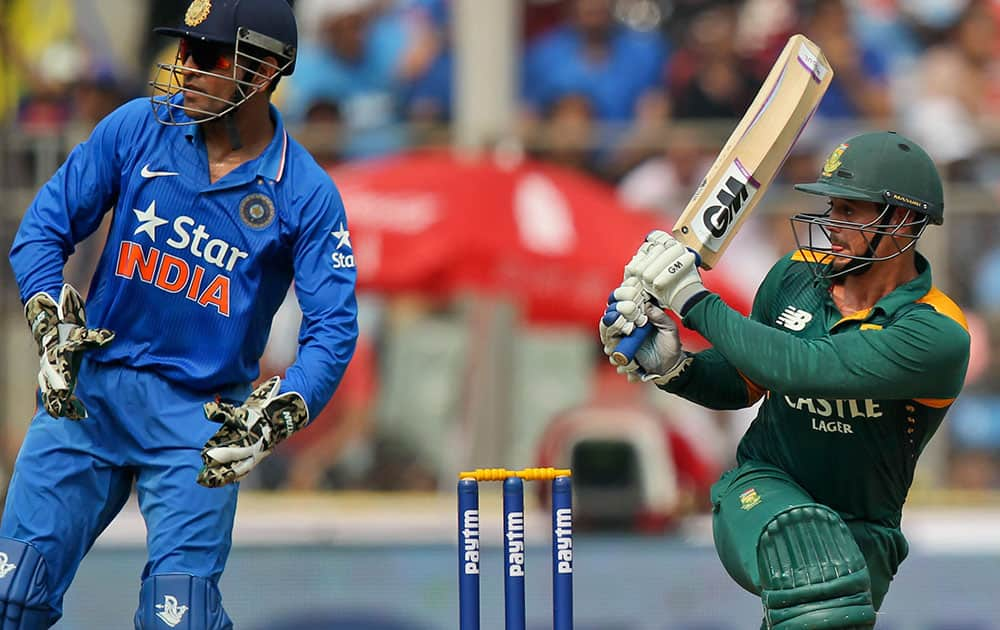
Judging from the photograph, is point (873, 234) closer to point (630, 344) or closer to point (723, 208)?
point (723, 208)

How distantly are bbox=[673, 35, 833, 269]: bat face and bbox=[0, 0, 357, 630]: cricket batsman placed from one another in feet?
3.04

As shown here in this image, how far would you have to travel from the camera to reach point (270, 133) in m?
4.45

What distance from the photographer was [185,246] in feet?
14.1

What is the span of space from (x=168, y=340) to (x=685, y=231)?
134 cm

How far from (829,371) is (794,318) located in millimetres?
339

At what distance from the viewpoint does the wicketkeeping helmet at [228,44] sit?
4.26 m

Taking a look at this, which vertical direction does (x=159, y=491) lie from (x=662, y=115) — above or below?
below

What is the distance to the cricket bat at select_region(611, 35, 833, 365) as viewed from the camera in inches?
173

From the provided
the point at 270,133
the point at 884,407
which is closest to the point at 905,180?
the point at 884,407

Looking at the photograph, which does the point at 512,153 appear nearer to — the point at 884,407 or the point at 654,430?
the point at 654,430

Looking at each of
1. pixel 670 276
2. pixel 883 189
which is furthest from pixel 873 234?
pixel 670 276

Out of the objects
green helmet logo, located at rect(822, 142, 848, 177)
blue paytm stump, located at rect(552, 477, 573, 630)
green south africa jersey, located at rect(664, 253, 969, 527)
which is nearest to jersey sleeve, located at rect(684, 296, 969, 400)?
green south africa jersey, located at rect(664, 253, 969, 527)

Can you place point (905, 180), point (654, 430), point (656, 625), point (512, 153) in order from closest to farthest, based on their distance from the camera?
point (905, 180), point (656, 625), point (654, 430), point (512, 153)

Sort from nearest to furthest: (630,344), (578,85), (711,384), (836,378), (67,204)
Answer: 1. (836,378)
2. (630,344)
3. (67,204)
4. (711,384)
5. (578,85)
